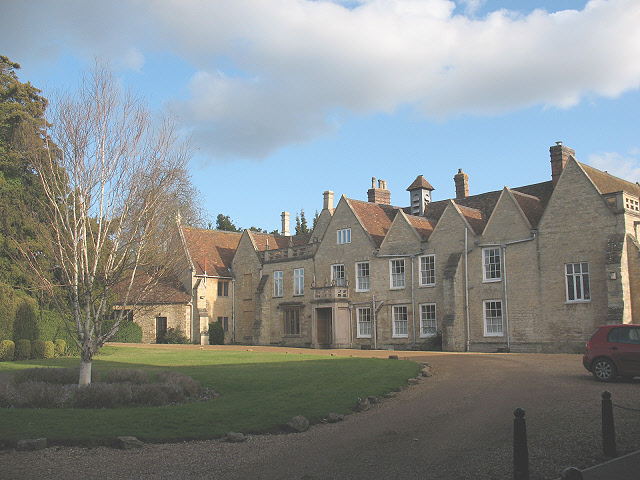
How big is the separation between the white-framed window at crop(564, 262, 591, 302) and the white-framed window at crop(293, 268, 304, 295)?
68.8ft

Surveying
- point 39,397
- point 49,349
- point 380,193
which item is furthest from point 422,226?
point 39,397

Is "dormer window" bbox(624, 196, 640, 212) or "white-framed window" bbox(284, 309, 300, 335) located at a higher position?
"dormer window" bbox(624, 196, 640, 212)

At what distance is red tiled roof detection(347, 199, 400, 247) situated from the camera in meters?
42.2

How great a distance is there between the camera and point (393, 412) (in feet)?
45.9

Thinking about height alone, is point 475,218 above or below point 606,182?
below

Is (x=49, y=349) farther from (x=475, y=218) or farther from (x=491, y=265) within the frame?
(x=475, y=218)

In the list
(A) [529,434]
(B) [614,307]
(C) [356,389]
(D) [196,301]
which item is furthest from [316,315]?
(A) [529,434]

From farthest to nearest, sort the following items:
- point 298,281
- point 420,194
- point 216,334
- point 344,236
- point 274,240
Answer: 1. point 274,240
2. point 216,334
3. point 298,281
4. point 420,194
5. point 344,236

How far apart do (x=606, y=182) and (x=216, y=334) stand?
32.0m

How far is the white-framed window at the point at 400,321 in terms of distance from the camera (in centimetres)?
3875

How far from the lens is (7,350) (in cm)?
2705

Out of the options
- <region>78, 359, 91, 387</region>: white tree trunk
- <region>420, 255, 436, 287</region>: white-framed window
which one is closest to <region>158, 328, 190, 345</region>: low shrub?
<region>420, 255, 436, 287</region>: white-framed window

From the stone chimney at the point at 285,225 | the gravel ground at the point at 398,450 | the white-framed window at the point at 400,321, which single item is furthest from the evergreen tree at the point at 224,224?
the gravel ground at the point at 398,450

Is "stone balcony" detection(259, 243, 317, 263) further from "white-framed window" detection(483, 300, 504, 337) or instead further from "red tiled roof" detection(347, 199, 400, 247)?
"white-framed window" detection(483, 300, 504, 337)
